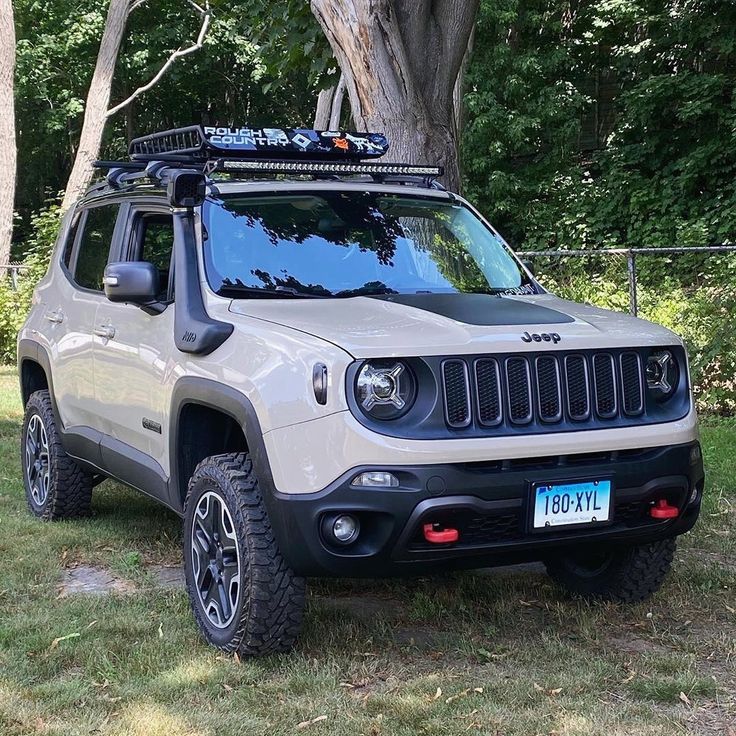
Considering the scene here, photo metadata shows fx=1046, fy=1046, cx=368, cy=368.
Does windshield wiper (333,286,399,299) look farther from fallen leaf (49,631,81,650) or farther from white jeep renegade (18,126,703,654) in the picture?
fallen leaf (49,631,81,650)

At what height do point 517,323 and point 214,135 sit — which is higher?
point 214,135

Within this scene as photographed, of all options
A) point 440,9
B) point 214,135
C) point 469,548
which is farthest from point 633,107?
point 469,548

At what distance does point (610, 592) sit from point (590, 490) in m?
1.17

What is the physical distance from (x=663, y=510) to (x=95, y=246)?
3523 mm

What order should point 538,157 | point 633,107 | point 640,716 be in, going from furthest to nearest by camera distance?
point 538,157, point 633,107, point 640,716

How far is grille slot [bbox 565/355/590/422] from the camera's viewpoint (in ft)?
13.1

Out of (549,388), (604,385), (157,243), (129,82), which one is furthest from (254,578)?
(129,82)

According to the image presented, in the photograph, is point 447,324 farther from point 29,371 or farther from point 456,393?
point 29,371

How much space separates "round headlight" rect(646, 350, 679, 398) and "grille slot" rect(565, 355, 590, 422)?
405 millimetres

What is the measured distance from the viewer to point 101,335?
5.46m

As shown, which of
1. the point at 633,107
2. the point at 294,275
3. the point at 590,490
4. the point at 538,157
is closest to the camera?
the point at 590,490

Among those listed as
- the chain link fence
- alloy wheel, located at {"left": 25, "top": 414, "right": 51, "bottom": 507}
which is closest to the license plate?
alloy wheel, located at {"left": 25, "top": 414, "right": 51, "bottom": 507}

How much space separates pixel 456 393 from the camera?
12.5 feet

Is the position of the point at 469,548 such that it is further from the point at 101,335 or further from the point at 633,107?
the point at 633,107
